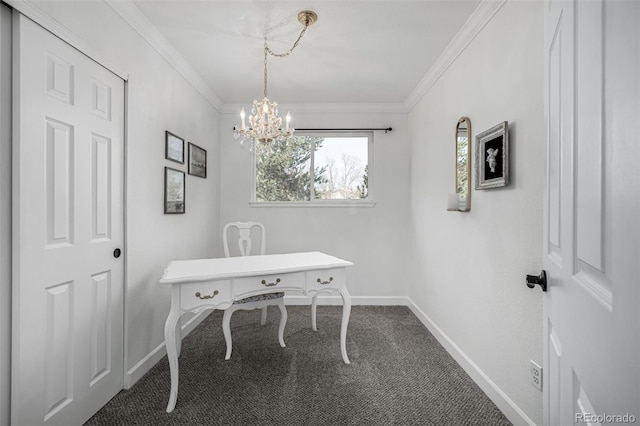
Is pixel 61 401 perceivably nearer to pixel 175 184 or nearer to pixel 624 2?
pixel 175 184

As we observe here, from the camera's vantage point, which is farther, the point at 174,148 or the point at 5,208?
the point at 174,148

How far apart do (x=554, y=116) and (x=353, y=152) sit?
128 inches

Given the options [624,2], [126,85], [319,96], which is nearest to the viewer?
[624,2]

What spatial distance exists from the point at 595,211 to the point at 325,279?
1821mm

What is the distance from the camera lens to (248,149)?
3936mm

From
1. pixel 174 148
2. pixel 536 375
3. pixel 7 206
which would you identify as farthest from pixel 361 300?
pixel 7 206

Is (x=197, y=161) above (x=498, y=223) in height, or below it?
above

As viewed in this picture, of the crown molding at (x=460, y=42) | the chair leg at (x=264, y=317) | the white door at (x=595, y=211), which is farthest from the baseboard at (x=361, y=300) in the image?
the white door at (x=595, y=211)

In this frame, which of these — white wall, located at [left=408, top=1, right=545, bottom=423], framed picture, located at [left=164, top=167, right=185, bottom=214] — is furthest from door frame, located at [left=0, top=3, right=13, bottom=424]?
white wall, located at [left=408, top=1, right=545, bottom=423]

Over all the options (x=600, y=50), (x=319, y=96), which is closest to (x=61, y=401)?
(x=600, y=50)

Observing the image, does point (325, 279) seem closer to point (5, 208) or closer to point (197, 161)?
point (5, 208)

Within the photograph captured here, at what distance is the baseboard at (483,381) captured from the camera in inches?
65.2

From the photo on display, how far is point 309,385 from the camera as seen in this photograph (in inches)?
81.1

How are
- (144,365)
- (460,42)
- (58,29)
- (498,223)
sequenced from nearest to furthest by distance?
1. (58,29)
2. (498,223)
3. (144,365)
4. (460,42)
